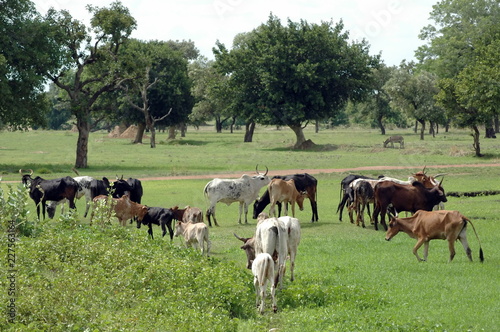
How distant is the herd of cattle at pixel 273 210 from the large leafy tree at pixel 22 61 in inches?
730

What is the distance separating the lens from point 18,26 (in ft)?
137

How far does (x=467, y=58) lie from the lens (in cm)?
6981

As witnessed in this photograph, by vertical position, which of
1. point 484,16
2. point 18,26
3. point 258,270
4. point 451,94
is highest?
point 484,16

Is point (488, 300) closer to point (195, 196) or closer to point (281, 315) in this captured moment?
point (281, 315)

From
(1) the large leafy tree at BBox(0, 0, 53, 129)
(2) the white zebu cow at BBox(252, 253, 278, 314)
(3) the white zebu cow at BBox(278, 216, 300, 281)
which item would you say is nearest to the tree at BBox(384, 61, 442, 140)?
(1) the large leafy tree at BBox(0, 0, 53, 129)

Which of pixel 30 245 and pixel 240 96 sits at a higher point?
pixel 240 96

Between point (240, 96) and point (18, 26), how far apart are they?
91.1 feet

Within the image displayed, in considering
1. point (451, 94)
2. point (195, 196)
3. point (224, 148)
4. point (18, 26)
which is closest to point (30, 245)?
point (195, 196)

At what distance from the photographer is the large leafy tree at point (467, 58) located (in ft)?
125

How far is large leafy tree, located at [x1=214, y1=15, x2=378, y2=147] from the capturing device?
62.5 metres

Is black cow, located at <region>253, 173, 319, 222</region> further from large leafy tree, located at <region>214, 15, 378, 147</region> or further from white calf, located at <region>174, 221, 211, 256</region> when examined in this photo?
large leafy tree, located at <region>214, 15, 378, 147</region>

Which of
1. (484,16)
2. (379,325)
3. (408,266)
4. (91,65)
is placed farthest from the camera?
(484,16)

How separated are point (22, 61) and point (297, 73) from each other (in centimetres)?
2698

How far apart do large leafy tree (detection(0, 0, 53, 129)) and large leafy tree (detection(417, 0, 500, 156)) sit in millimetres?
25453
